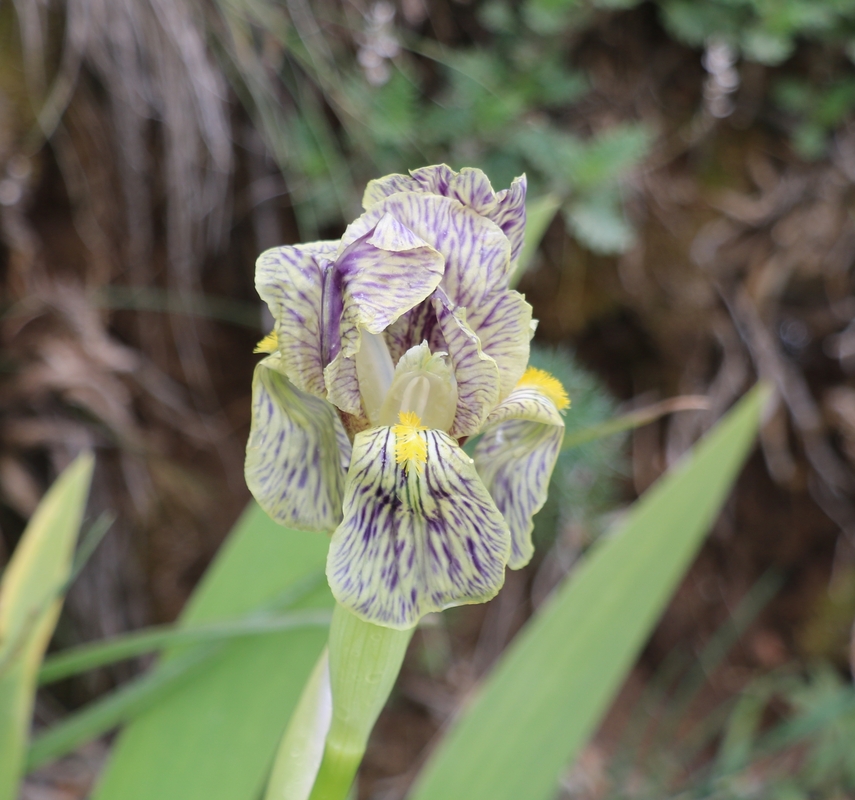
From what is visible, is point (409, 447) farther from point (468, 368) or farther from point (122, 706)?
point (122, 706)

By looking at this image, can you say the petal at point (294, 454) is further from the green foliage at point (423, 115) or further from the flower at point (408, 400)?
the green foliage at point (423, 115)

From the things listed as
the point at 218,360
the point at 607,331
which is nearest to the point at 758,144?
the point at 607,331

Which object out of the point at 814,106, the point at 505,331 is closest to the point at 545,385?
the point at 505,331

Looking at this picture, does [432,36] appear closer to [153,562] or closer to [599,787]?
[153,562]

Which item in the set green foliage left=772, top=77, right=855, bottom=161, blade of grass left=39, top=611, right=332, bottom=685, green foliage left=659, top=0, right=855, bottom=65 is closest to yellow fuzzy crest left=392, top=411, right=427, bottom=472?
blade of grass left=39, top=611, right=332, bottom=685

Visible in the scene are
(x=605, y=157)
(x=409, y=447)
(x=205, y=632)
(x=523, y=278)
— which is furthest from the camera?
(x=523, y=278)

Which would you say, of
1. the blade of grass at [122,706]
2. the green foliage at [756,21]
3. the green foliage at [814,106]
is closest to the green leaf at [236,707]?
the blade of grass at [122,706]

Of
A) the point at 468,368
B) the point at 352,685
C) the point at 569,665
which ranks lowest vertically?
the point at 569,665
